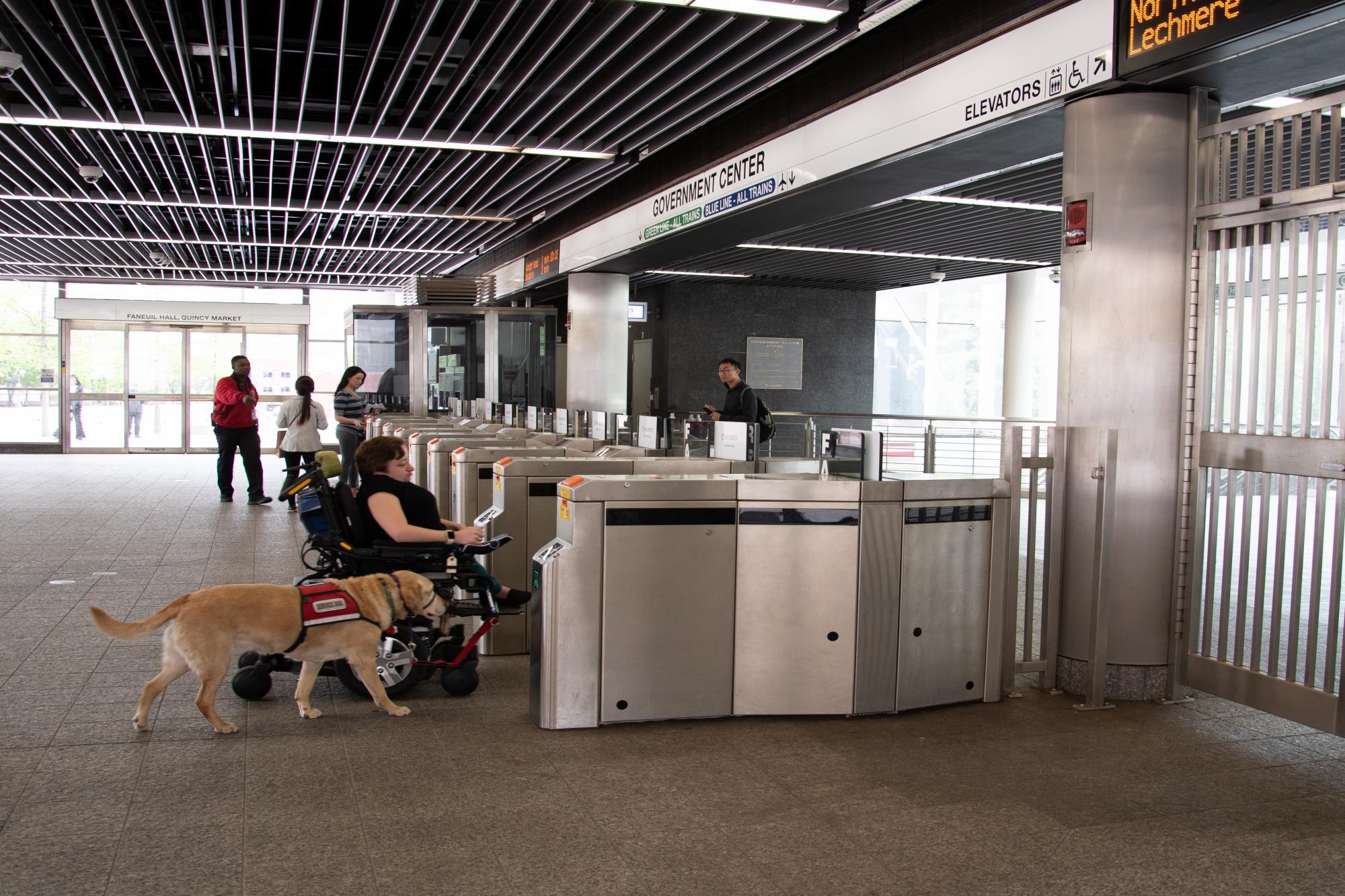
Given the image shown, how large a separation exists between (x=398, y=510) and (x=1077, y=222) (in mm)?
3131

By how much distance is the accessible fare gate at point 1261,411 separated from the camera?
396 cm

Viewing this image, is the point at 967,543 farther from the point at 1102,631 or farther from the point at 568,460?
the point at 568,460

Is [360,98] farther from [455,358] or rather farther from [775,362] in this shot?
[775,362]

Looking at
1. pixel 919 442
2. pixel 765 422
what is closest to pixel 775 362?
pixel 919 442

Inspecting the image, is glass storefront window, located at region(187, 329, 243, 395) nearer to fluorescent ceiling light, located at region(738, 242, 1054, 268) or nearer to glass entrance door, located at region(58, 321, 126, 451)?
glass entrance door, located at region(58, 321, 126, 451)

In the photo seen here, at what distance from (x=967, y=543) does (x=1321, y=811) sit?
1.54m

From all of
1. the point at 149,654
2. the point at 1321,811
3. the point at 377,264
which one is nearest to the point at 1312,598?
the point at 1321,811

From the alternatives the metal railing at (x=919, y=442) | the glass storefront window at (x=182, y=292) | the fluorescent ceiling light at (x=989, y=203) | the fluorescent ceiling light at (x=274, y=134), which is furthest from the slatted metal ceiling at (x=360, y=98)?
the glass storefront window at (x=182, y=292)

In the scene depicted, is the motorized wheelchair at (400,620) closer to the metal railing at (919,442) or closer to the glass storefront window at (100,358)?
the metal railing at (919,442)

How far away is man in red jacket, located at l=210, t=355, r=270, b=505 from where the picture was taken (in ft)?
38.0

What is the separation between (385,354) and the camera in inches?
581

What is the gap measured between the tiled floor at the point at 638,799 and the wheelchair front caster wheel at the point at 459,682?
66mm

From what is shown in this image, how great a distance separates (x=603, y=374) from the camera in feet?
39.2

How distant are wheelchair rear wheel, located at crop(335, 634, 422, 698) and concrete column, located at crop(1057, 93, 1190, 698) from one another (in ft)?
9.12
